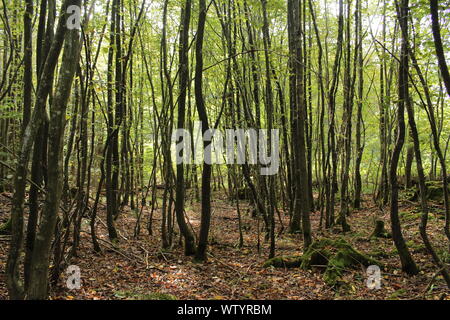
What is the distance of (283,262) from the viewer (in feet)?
22.0

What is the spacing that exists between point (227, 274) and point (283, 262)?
49.4 inches

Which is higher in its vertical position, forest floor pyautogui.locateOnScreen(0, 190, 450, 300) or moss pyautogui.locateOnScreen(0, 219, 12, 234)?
moss pyautogui.locateOnScreen(0, 219, 12, 234)

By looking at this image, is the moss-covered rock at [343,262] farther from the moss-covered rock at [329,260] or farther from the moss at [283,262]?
the moss at [283,262]

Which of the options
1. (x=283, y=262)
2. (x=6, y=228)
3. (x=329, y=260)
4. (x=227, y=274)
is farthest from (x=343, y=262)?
(x=6, y=228)

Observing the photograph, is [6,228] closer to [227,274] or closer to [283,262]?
[227,274]

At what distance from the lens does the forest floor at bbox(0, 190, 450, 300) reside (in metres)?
5.09

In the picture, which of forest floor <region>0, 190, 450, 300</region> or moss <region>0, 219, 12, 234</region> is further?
moss <region>0, 219, 12, 234</region>

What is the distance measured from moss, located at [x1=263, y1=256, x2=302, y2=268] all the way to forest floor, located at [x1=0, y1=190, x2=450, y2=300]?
0.50ft

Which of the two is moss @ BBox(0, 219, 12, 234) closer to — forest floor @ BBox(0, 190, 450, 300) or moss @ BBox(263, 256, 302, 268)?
forest floor @ BBox(0, 190, 450, 300)

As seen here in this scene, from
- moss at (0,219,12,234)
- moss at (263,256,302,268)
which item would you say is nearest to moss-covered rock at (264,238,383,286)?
moss at (263,256,302,268)

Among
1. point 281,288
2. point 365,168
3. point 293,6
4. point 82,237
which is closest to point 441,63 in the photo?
point 281,288

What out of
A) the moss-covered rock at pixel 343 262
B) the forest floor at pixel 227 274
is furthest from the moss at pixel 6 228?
the moss-covered rock at pixel 343 262
